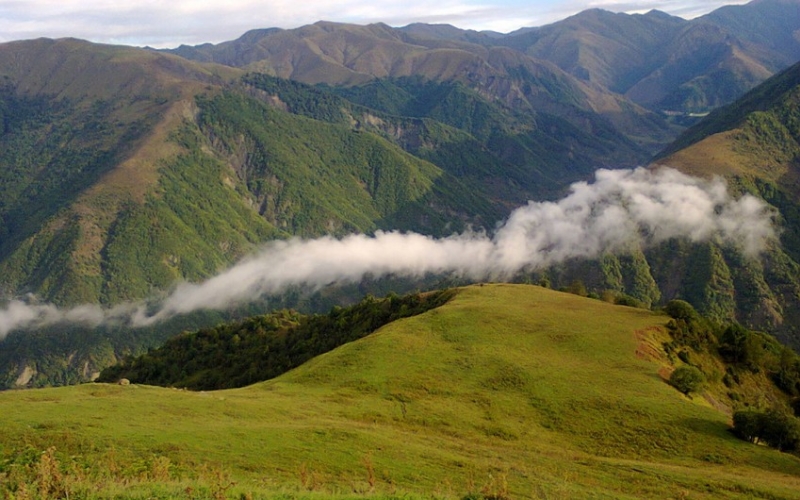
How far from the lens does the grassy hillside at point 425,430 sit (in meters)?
34.0

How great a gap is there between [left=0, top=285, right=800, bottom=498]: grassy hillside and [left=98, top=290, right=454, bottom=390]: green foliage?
927 inches

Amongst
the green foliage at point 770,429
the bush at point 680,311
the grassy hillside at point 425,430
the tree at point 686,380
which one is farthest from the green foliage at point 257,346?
the green foliage at point 770,429

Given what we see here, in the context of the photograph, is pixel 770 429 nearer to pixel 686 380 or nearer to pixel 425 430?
pixel 686 380

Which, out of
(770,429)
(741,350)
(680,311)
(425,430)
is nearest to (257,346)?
(680,311)

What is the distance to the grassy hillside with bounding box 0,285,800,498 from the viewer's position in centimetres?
3403

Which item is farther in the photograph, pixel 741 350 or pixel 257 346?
pixel 257 346

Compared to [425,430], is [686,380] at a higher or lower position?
lower

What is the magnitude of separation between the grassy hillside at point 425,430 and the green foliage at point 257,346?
77.2 feet

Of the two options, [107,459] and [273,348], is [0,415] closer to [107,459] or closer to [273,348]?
[107,459]

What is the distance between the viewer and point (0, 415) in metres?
43.2

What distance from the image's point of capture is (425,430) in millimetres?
50000

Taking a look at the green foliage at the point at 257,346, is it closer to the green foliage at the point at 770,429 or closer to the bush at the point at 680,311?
the bush at the point at 680,311

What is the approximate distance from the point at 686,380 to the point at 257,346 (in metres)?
76.9

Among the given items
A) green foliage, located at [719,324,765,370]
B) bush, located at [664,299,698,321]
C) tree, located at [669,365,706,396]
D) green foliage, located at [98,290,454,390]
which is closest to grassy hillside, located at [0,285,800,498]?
tree, located at [669,365,706,396]
